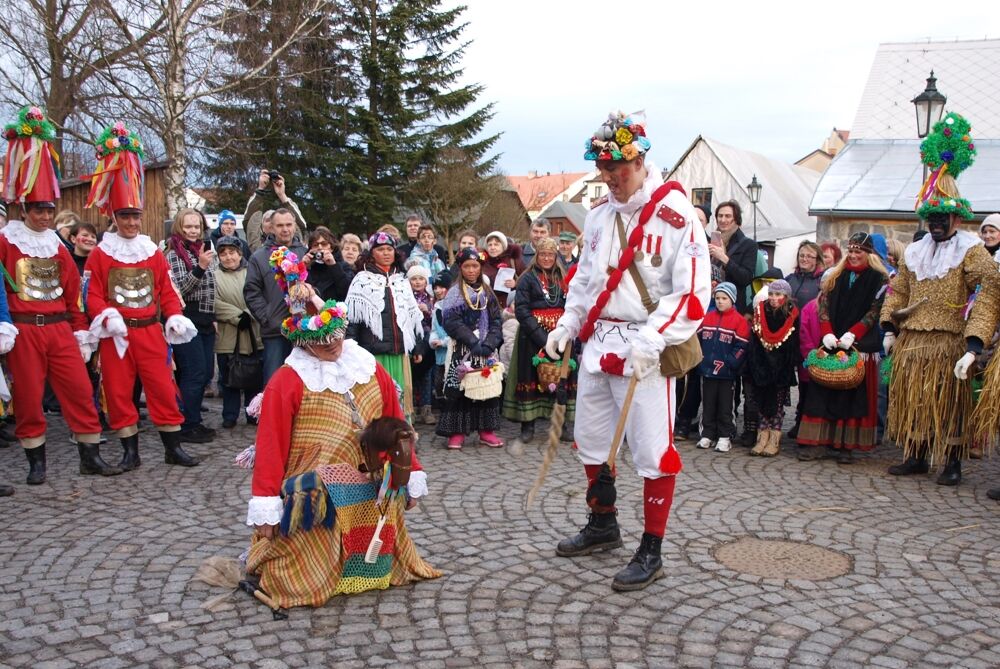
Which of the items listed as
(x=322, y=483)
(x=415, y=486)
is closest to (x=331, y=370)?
(x=322, y=483)

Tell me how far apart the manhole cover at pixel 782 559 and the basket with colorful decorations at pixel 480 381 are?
2719mm

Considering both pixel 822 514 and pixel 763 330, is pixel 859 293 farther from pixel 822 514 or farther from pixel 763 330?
pixel 822 514

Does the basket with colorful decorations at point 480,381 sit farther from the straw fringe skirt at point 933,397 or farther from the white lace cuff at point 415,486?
the straw fringe skirt at point 933,397

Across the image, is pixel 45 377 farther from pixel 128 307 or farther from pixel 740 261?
pixel 740 261

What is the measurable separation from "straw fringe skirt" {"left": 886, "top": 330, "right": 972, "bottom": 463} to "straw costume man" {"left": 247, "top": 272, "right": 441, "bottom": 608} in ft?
13.5

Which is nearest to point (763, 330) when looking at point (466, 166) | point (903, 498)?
point (903, 498)

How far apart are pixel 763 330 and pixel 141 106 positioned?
14.5 meters

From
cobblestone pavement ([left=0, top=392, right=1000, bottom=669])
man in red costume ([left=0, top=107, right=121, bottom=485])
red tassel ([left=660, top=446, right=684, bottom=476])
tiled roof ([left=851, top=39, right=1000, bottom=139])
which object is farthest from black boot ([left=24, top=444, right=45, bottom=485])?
tiled roof ([left=851, top=39, right=1000, bottom=139])

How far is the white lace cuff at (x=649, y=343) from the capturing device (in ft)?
12.3

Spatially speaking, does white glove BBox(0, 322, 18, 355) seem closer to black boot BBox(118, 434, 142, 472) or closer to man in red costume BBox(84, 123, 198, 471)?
man in red costume BBox(84, 123, 198, 471)

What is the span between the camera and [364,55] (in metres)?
24.9

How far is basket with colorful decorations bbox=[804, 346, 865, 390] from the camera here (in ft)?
21.3

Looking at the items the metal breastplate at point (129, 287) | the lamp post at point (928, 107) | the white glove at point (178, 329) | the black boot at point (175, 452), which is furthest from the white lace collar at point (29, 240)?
the lamp post at point (928, 107)

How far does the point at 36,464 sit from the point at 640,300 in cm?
438
